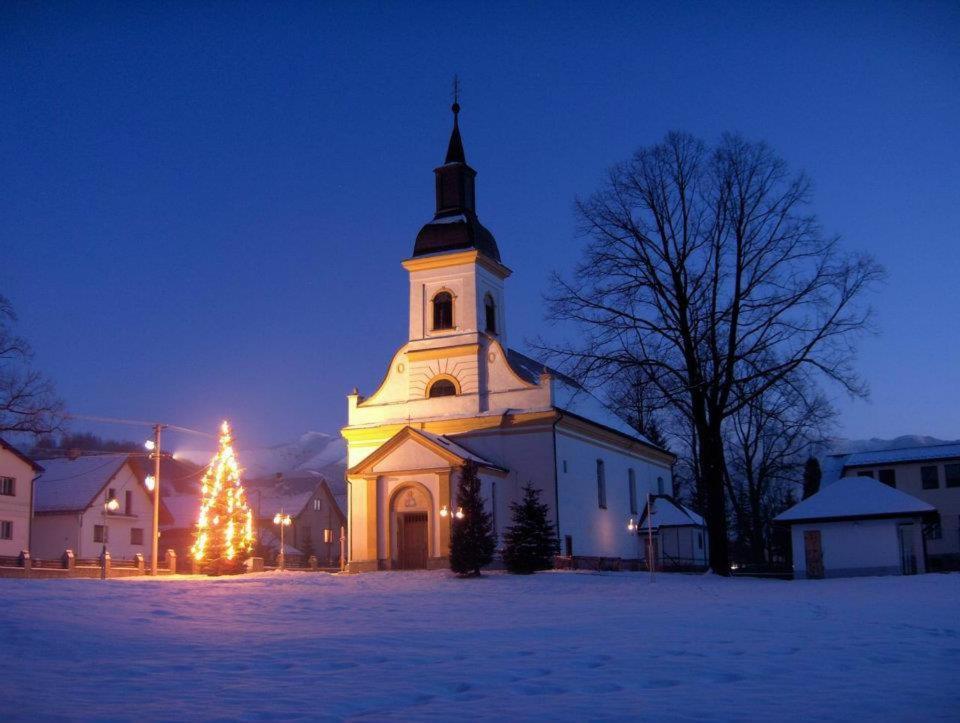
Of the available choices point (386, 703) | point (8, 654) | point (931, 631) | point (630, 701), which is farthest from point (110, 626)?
point (931, 631)

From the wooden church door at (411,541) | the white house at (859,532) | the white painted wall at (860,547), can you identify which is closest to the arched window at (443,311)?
the wooden church door at (411,541)

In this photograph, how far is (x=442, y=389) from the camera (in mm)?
42094

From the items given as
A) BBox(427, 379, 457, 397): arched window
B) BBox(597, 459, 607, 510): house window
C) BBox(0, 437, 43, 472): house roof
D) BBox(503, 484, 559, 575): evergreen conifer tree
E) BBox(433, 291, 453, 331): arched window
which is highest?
BBox(433, 291, 453, 331): arched window

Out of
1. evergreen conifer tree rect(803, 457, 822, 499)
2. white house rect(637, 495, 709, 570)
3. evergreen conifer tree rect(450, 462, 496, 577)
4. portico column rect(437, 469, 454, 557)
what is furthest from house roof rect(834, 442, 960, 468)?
evergreen conifer tree rect(450, 462, 496, 577)

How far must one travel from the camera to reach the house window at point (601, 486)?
148 feet

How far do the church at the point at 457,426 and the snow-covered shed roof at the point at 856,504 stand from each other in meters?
9.16

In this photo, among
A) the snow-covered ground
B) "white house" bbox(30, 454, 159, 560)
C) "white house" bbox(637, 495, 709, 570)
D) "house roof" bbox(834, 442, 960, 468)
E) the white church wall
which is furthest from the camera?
"white house" bbox(30, 454, 159, 560)

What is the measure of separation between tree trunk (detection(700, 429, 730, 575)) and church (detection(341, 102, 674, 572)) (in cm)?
523

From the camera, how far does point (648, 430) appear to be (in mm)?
64688

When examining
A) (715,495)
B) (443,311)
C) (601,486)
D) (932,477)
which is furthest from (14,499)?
(932,477)

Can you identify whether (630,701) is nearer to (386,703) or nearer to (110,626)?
(386,703)

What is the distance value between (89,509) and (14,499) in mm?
6124

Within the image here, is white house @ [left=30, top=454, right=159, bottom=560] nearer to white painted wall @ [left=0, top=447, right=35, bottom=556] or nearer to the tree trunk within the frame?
white painted wall @ [left=0, top=447, right=35, bottom=556]

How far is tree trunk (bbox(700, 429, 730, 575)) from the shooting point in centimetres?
3500
